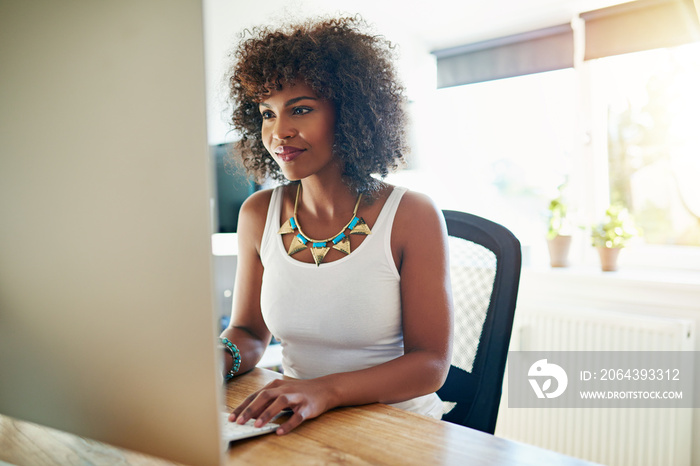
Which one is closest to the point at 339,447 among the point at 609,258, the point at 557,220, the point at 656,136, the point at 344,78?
the point at 344,78

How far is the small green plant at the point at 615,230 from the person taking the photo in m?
2.34

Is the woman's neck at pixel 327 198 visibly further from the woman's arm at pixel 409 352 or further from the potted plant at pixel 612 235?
the potted plant at pixel 612 235

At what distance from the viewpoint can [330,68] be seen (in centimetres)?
110

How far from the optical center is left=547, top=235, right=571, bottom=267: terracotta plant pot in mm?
2457

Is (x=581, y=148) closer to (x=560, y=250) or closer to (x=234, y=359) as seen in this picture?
(x=560, y=250)

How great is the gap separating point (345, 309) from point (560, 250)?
1.76 meters

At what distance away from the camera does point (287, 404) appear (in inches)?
25.7

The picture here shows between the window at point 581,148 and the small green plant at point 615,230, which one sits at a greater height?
the window at point 581,148

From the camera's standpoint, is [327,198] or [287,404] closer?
[287,404]

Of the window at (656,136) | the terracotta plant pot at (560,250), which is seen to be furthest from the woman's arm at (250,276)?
the window at (656,136)

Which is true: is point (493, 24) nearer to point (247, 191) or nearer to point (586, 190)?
point (586, 190)

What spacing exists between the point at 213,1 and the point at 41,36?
205cm

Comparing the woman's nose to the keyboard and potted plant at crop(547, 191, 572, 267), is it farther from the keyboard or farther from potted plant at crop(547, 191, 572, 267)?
potted plant at crop(547, 191, 572, 267)

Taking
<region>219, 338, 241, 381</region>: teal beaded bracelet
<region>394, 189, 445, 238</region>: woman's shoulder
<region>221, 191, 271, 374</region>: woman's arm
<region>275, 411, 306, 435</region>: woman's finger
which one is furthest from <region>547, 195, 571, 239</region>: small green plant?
<region>275, 411, 306, 435</region>: woman's finger
